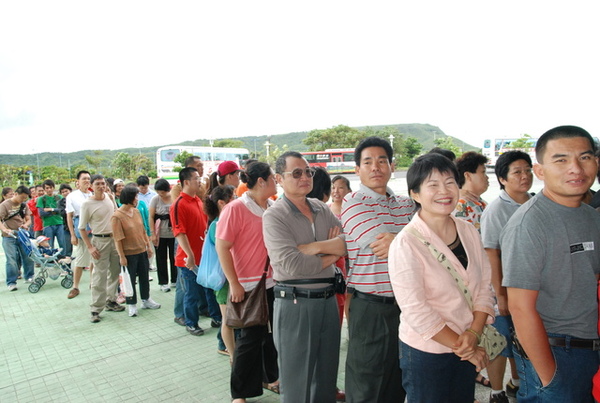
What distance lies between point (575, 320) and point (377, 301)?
80cm

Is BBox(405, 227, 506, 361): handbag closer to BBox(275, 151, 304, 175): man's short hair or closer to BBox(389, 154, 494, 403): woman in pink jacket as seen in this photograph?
BBox(389, 154, 494, 403): woman in pink jacket

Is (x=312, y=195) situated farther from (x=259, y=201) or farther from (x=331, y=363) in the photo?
(x=331, y=363)

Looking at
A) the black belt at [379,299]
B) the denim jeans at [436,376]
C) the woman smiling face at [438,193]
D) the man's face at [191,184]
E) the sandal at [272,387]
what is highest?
the woman smiling face at [438,193]

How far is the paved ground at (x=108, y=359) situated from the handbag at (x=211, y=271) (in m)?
0.79

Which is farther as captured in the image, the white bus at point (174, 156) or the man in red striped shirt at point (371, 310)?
the white bus at point (174, 156)

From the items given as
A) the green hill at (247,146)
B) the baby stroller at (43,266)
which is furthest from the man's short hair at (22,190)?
the green hill at (247,146)

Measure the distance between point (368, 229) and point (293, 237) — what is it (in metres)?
0.43

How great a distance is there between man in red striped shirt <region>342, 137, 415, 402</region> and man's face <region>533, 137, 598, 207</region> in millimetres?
695

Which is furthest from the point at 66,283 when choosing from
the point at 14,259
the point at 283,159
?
the point at 283,159

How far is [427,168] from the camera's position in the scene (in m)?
1.71

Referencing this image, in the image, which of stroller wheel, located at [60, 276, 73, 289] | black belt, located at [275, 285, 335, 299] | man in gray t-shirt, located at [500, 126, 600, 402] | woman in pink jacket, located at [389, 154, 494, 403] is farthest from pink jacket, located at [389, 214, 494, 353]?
stroller wheel, located at [60, 276, 73, 289]

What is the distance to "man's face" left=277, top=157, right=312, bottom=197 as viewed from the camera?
90.1 inches

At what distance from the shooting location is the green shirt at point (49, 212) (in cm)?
731

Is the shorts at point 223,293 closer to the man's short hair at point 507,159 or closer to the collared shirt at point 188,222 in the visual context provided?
the collared shirt at point 188,222
